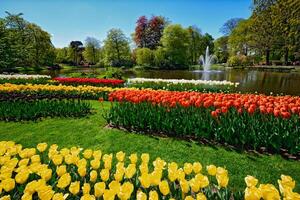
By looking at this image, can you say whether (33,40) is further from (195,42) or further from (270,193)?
(270,193)

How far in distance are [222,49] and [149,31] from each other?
23.1 metres

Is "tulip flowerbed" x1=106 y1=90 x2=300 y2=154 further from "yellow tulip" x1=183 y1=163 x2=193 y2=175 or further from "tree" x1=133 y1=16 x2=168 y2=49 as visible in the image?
"tree" x1=133 y1=16 x2=168 y2=49

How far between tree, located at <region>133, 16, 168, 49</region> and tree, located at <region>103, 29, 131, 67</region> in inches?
465

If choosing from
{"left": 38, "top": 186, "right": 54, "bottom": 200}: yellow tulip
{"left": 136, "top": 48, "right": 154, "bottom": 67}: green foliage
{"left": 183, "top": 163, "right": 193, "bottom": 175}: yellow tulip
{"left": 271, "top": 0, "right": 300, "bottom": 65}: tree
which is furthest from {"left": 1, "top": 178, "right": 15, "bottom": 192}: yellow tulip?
{"left": 136, "top": 48, "right": 154, "bottom": 67}: green foliage

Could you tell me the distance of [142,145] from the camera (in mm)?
5715

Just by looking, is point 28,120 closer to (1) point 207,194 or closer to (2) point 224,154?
(2) point 224,154

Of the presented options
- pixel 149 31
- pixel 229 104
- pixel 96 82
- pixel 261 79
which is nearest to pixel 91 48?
pixel 149 31

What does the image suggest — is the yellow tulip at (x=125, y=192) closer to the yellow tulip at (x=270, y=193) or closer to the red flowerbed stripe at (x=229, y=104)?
the yellow tulip at (x=270, y=193)

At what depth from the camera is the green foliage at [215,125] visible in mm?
5153

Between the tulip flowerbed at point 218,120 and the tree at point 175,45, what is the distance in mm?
44168

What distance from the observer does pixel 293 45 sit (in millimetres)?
41469

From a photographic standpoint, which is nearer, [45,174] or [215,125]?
[45,174]

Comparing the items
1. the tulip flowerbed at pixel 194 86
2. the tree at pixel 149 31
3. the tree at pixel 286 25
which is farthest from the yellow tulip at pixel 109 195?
the tree at pixel 149 31

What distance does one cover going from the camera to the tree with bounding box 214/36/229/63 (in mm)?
72969
